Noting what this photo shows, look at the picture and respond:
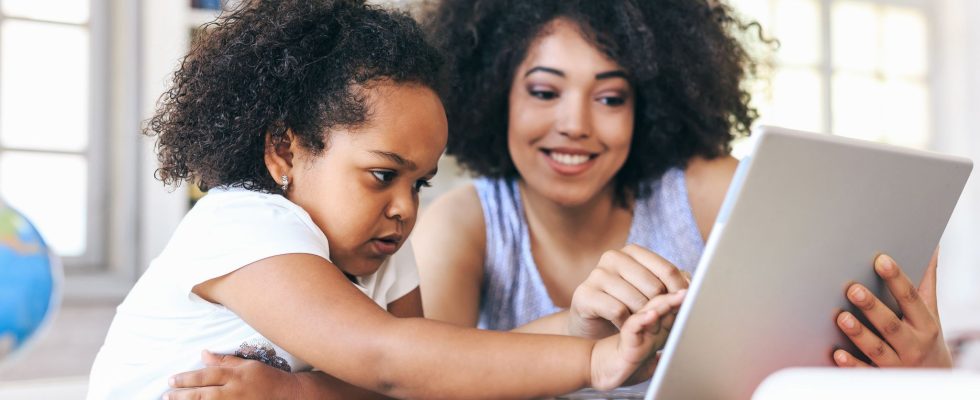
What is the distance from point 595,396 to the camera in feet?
3.66

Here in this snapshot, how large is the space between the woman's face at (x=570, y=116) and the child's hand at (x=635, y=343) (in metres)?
0.75

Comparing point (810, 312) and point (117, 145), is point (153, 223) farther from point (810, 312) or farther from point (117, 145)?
point (810, 312)

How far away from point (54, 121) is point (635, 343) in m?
2.52

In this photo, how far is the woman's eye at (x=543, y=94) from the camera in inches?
64.9

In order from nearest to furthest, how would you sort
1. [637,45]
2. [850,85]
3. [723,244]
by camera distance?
1. [723,244]
2. [637,45]
3. [850,85]

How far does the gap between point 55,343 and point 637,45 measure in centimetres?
200

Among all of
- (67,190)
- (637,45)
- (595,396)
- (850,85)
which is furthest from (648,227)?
(850,85)

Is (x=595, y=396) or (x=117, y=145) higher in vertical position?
(x=117, y=145)

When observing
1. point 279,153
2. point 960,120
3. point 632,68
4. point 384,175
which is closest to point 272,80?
point 279,153

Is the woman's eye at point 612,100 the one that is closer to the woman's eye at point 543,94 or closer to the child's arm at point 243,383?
the woman's eye at point 543,94

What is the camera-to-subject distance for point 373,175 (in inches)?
42.1

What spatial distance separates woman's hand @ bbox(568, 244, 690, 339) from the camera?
95 cm

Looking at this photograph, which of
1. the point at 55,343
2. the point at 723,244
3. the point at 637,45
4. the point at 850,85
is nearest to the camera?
the point at 723,244

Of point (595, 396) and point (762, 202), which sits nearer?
point (762, 202)
